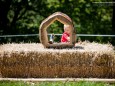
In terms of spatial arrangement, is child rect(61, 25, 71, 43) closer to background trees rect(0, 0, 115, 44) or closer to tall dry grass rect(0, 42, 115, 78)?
tall dry grass rect(0, 42, 115, 78)

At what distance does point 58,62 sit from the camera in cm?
888

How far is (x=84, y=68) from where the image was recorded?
350 inches

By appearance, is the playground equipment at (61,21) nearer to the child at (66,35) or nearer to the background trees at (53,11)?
the child at (66,35)

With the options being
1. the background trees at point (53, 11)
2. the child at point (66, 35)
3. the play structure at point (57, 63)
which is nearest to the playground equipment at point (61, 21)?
the play structure at point (57, 63)

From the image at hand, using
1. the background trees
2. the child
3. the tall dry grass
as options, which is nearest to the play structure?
the tall dry grass

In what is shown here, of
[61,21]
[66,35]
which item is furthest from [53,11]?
[61,21]

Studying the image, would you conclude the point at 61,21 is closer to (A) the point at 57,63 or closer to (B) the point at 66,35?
(B) the point at 66,35

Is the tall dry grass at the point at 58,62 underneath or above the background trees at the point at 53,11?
underneath

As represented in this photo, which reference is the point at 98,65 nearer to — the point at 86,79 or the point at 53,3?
the point at 86,79

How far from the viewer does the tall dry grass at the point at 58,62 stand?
28.9 feet

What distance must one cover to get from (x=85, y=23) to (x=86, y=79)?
10.8 meters

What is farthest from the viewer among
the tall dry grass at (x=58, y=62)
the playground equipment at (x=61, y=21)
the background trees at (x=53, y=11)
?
the background trees at (x=53, y=11)

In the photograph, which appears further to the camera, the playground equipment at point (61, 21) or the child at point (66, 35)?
the child at point (66, 35)

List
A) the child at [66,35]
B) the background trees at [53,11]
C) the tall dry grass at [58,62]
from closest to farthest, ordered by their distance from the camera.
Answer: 1. the tall dry grass at [58,62]
2. the child at [66,35]
3. the background trees at [53,11]
